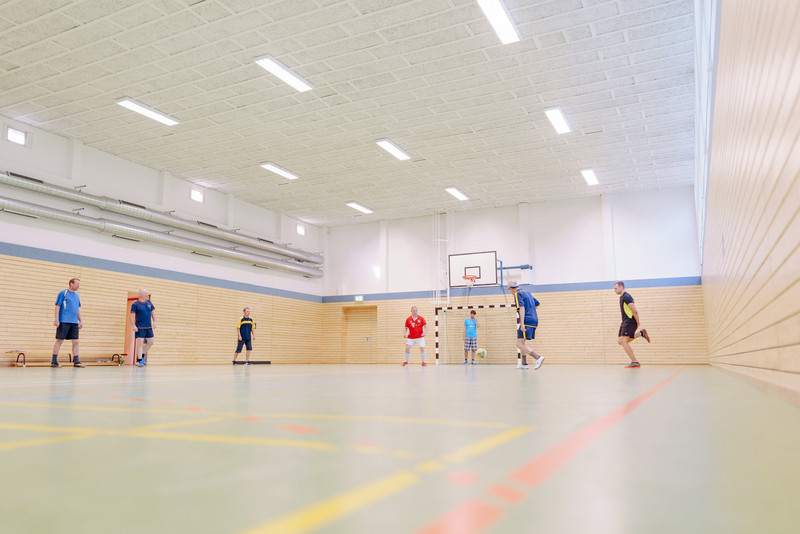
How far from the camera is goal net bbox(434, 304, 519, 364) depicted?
64.4ft

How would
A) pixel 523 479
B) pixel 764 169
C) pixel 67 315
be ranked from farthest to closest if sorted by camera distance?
pixel 67 315
pixel 764 169
pixel 523 479

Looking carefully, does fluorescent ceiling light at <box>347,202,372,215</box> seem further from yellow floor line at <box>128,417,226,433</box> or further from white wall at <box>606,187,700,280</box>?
yellow floor line at <box>128,417,226,433</box>

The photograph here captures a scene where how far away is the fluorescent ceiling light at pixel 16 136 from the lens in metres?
12.9

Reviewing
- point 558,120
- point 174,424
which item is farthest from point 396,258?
point 174,424

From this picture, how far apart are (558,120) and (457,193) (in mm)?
6175

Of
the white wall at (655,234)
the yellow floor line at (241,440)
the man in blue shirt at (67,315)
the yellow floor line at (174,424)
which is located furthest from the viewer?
the white wall at (655,234)

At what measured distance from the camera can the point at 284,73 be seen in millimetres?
11156

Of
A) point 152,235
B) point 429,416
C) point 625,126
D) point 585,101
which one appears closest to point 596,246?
point 625,126

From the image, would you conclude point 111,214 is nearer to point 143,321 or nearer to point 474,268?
point 143,321

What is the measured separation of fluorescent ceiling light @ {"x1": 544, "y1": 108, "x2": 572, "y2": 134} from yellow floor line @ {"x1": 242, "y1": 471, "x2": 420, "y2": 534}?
12.9 meters

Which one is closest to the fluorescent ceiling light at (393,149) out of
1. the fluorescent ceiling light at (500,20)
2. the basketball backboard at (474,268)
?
the fluorescent ceiling light at (500,20)

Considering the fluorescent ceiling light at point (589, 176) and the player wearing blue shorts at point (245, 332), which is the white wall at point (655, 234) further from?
the player wearing blue shorts at point (245, 332)

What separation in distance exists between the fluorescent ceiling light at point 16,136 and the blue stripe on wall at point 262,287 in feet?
8.44

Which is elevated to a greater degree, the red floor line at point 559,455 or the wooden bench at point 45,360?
the red floor line at point 559,455
